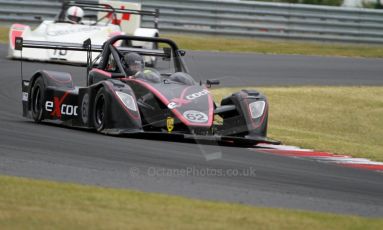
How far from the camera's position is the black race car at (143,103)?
11461mm

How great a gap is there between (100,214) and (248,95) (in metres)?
5.68

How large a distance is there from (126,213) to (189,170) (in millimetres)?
2284

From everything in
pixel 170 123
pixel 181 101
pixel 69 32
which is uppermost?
pixel 181 101

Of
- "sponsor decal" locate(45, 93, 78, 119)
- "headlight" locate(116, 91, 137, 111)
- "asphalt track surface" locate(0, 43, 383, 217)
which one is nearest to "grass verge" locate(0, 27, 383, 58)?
"sponsor decal" locate(45, 93, 78, 119)

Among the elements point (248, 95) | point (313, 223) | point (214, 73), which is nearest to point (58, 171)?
point (313, 223)

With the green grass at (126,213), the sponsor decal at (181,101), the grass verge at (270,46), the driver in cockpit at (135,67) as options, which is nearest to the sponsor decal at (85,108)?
the driver in cockpit at (135,67)

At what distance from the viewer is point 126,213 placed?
23.2ft

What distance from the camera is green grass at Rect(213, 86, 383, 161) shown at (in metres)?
13.4

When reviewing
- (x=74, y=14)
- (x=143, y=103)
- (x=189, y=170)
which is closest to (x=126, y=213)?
(x=189, y=170)

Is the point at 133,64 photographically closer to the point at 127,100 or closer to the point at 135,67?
the point at 135,67

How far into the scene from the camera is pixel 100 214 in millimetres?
6945

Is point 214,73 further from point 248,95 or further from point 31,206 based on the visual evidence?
point 31,206

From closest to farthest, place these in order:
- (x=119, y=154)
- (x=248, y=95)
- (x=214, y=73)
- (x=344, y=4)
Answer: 1. (x=119, y=154)
2. (x=248, y=95)
3. (x=214, y=73)
4. (x=344, y=4)

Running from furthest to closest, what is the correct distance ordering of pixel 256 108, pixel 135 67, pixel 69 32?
pixel 69 32 → pixel 135 67 → pixel 256 108
